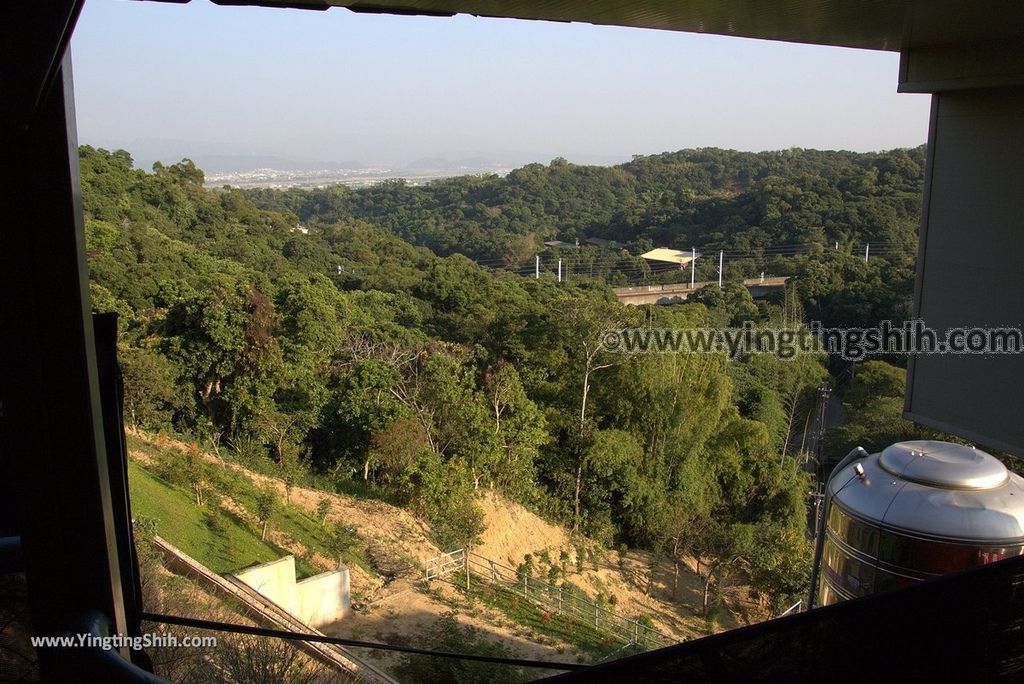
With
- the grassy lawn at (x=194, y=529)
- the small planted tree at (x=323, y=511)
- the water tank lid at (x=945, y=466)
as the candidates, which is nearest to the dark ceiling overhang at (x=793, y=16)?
the water tank lid at (x=945, y=466)

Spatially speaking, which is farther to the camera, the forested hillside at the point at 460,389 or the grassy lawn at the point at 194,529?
the forested hillside at the point at 460,389

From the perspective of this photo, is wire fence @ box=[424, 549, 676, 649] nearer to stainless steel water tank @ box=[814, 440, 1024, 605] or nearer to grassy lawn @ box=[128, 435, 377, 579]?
grassy lawn @ box=[128, 435, 377, 579]

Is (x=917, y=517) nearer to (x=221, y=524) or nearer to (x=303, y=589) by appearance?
(x=303, y=589)

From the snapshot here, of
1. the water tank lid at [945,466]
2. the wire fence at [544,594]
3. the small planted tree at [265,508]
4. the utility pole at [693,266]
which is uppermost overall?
the water tank lid at [945,466]

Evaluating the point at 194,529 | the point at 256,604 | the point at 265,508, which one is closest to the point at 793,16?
the point at 256,604

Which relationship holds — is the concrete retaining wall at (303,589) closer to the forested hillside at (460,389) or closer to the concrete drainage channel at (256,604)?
the concrete drainage channel at (256,604)

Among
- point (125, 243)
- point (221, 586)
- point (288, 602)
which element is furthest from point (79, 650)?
point (125, 243)

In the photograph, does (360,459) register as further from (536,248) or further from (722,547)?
(536,248)

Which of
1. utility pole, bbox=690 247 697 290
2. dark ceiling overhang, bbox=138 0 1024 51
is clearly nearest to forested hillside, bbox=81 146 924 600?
utility pole, bbox=690 247 697 290
